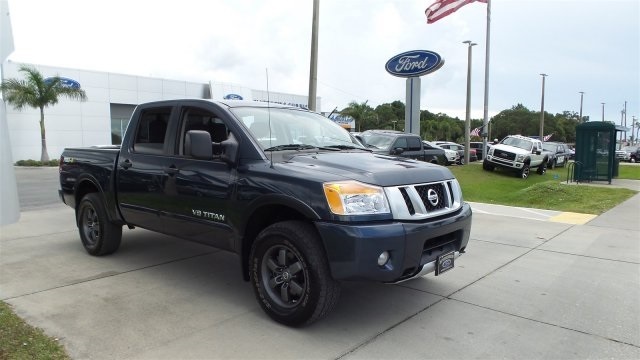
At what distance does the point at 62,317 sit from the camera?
413 centimetres

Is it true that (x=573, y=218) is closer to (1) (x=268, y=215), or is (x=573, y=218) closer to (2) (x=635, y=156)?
(1) (x=268, y=215)

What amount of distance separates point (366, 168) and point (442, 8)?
20.5m

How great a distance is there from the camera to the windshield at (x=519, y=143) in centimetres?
2211

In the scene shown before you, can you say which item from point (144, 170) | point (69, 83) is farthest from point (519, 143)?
point (69, 83)

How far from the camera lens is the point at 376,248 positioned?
3.53m

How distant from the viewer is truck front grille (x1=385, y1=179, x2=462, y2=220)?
373 cm

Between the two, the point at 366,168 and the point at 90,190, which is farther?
the point at 90,190

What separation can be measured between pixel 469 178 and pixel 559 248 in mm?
13073

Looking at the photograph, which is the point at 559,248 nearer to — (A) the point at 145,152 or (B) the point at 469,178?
(A) the point at 145,152

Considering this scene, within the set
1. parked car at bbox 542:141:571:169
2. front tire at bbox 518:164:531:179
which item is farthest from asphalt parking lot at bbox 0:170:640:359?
parked car at bbox 542:141:571:169

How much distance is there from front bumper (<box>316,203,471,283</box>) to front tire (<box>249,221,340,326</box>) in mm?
134

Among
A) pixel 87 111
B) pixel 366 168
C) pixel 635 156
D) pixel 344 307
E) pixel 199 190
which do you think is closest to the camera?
pixel 366 168

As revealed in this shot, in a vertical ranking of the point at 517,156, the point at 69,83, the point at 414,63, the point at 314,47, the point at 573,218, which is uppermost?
the point at 69,83

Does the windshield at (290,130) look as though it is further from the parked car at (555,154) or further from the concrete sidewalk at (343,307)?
the parked car at (555,154)
